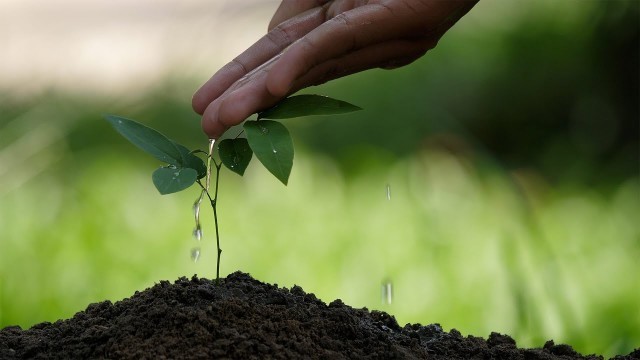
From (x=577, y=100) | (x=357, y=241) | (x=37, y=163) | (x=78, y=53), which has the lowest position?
(x=357, y=241)

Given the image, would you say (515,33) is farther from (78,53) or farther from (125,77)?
(78,53)

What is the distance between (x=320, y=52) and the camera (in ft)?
4.08

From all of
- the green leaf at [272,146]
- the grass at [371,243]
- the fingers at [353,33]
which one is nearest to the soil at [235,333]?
the green leaf at [272,146]

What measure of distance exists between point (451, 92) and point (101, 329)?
6.54ft

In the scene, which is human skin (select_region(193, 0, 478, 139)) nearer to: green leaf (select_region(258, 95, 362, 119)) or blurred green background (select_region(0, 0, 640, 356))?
green leaf (select_region(258, 95, 362, 119))

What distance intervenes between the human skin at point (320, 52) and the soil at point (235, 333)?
0.25m

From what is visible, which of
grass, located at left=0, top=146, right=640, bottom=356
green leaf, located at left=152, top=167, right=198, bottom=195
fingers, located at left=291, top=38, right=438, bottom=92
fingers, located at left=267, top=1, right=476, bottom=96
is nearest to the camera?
green leaf, located at left=152, top=167, right=198, bottom=195

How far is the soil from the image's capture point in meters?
1.08

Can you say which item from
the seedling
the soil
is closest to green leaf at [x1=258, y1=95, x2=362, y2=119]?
the seedling

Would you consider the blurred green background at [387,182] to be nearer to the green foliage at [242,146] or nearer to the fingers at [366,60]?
the fingers at [366,60]

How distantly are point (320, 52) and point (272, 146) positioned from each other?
199 millimetres

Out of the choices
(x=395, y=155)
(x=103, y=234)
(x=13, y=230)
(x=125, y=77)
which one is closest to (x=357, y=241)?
(x=395, y=155)

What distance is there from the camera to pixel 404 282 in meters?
2.22

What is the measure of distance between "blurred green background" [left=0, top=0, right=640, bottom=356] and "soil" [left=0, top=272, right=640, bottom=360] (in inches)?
31.5
